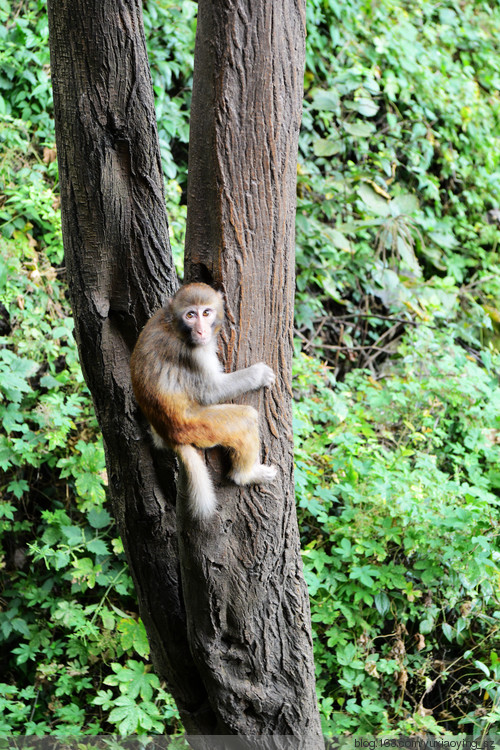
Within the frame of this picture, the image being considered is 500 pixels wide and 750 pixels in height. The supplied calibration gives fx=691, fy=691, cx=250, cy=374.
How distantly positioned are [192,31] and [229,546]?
18.6 ft

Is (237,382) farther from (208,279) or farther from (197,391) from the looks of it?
(208,279)

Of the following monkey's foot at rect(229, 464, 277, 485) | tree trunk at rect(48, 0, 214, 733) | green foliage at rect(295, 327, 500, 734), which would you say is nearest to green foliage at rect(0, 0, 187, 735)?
green foliage at rect(295, 327, 500, 734)

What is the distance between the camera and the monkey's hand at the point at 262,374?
2.71 metres

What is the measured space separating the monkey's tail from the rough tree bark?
77mm

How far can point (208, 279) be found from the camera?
2740mm

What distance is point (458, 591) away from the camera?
4445 mm

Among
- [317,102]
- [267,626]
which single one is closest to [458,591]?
[267,626]

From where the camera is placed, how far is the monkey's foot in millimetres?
2785

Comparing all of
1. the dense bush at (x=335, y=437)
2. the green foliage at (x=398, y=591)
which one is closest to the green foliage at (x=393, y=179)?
the dense bush at (x=335, y=437)

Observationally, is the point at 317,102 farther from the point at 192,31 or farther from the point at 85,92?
the point at 85,92

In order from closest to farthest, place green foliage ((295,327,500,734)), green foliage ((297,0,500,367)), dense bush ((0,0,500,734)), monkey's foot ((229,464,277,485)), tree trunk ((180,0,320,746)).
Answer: tree trunk ((180,0,320,746)), monkey's foot ((229,464,277,485)), green foliage ((295,327,500,734)), dense bush ((0,0,500,734)), green foliage ((297,0,500,367))

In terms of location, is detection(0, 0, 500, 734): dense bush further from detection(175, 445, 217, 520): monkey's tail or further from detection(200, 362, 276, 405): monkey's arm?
detection(200, 362, 276, 405): monkey's arm

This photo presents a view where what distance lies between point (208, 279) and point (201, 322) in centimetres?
20

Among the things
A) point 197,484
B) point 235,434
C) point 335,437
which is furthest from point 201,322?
point 335,437
